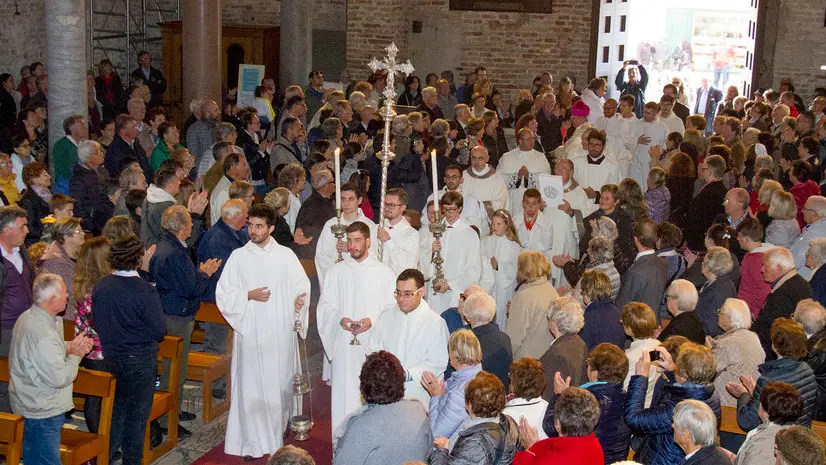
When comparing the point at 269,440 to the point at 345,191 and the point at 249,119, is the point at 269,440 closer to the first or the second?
the point at 345,191

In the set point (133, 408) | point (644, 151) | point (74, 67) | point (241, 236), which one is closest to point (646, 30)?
point (644, 151)

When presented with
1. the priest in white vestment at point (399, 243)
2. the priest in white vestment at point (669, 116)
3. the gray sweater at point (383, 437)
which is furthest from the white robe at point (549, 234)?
the gray sweater at point (383, 437)

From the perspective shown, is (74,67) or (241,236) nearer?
(241,236)

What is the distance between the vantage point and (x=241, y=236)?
8.05 metres

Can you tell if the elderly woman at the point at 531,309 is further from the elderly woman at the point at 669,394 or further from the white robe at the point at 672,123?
the white robe at the point at 672,123

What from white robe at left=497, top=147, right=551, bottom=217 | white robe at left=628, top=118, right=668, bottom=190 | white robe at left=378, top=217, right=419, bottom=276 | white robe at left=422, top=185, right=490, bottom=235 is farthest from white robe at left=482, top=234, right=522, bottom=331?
white robe at left=628, top=118, right=668, bottom=190

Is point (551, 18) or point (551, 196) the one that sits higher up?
point (551, 18)

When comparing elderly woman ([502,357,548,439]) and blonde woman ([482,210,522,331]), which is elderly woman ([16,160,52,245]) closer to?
blonde woman ([482,210,522,331])

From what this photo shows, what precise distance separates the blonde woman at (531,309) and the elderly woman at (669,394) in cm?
150

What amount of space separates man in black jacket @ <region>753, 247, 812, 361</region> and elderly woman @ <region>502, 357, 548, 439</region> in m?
2.98

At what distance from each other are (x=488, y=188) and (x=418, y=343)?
4184mm

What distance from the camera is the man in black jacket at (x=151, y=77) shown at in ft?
58.6

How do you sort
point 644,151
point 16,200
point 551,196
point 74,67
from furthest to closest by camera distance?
point 644,151, point 74,67, point 551,196, point 16,200

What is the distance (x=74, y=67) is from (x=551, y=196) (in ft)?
17.8
